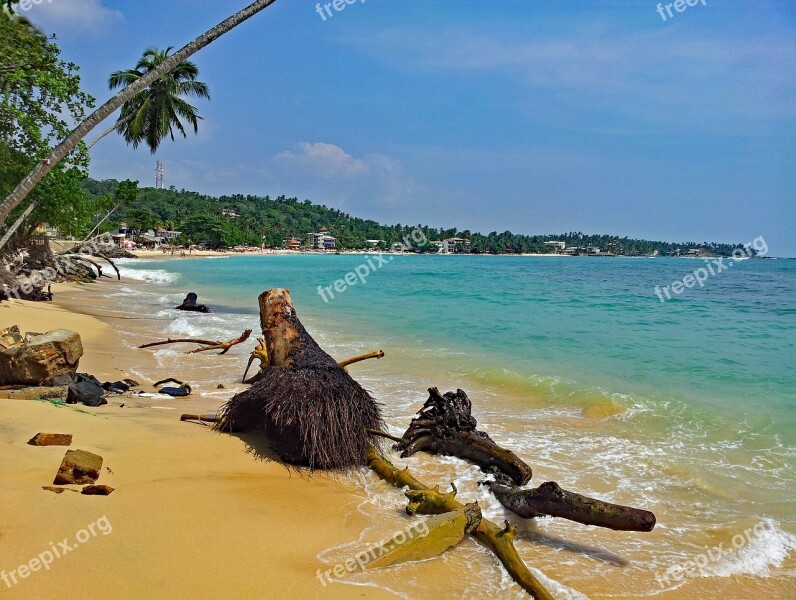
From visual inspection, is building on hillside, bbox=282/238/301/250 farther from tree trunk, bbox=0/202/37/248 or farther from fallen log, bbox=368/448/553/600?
fallen log, bbox=368/448/553/600

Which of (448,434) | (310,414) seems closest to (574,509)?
(448,434)

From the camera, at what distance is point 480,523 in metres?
4.42

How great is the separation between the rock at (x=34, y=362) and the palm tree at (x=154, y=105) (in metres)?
23.7

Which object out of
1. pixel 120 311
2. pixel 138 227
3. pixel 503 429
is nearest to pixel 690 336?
pixel 503 429

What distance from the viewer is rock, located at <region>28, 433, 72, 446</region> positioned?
489cm

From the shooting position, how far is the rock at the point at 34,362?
22.6 ft

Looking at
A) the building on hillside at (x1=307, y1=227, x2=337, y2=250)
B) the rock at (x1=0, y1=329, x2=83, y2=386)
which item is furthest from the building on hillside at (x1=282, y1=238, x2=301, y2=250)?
the rock at (x1=0, y1=329, x2=83, y2=386)

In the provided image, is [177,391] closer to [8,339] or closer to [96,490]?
[8,339]

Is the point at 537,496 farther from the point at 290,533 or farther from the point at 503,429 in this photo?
the point at 503,429

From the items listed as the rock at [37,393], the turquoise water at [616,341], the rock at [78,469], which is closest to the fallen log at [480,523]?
the rock at [78,469]

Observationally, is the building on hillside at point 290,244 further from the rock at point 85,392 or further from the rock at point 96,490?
the rock at point 96,490

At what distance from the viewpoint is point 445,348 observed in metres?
15.6

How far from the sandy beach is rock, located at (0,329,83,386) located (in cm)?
101

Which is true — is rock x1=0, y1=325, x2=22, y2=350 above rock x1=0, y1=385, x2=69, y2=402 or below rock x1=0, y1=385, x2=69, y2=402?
above
